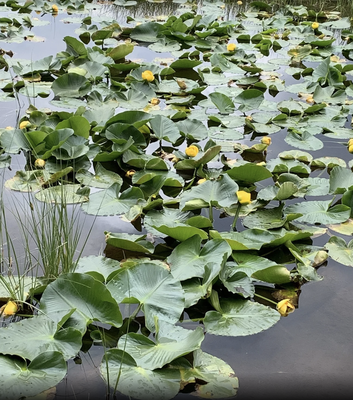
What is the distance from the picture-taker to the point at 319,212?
2039mm

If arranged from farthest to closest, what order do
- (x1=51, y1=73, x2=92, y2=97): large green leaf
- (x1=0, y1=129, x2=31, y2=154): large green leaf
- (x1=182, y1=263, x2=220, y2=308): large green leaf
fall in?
1. (x1=51, y1=73, x2=92, y2=97): large green leaf
2. (x1=0, y1=129, x2=31, y2=154): large green leaf
3. (x1=182, y1=263, x2=220, y2=308): large green leaf

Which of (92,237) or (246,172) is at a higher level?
(246,172)

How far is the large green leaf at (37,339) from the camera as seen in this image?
4.36 ft

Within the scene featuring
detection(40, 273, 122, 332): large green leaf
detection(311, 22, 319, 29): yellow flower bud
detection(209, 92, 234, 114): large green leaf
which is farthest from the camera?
detection(311, 22, 319, 29): yellow flower bud

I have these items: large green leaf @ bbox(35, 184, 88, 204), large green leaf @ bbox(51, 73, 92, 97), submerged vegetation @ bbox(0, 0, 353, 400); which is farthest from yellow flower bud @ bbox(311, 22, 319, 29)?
large green leaf @ bbox(35, 184, 88, 204)

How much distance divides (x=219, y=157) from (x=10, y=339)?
4.66 feet

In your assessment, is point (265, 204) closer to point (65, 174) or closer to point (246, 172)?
point (246, 172)

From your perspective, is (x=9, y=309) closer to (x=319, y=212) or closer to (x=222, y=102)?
(x=319, y=212)

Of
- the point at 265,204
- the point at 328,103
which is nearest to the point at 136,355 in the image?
the point at 265,204

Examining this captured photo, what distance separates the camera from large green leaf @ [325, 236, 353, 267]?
5.90ft

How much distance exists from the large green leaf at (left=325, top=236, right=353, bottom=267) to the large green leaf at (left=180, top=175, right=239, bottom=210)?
0.36 metres

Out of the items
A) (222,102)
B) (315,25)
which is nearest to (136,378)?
(222,102)

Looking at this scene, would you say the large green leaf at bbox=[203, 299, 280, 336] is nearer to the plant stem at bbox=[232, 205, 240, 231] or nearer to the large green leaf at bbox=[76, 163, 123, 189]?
the plant stem at bbox=[232, 205, 240, 231]

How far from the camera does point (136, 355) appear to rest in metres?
1.34
